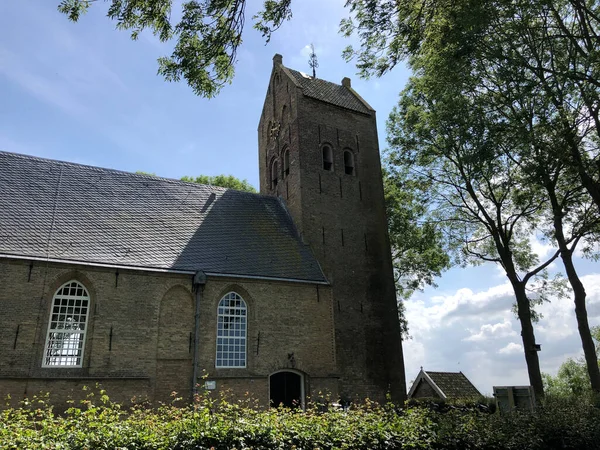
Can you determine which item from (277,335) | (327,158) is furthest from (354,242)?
(277,335)

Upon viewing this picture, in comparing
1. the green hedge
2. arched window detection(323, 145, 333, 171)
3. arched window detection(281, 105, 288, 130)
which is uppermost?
arched window detection(281, 105, 288, 130)

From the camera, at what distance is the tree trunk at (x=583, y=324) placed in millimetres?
15961

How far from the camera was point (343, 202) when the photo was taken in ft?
73.6

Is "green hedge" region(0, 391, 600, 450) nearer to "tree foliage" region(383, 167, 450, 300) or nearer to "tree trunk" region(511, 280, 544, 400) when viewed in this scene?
"tree trunk" region(511, 280, 544, 400)

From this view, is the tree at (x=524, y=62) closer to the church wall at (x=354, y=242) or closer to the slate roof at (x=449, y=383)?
the church wall at (x=354, y=242)

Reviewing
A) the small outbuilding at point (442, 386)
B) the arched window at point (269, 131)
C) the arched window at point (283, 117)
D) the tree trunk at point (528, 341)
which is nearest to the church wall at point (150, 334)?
the tree trunk at point (528, 341)

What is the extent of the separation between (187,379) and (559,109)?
1440 centimetres

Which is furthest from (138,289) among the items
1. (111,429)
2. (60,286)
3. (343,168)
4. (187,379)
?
(343,168)

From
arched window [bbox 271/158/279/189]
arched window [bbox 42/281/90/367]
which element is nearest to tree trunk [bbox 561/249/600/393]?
arched window [bbox 271/158/279/189]

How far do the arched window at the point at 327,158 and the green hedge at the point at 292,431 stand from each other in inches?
547

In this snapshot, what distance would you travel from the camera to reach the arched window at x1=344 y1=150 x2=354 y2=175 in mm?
23592

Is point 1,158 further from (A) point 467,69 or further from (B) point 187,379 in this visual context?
(A) point 467,69

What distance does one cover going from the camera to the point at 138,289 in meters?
15.8

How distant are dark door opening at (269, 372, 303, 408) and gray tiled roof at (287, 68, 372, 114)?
526 inches
